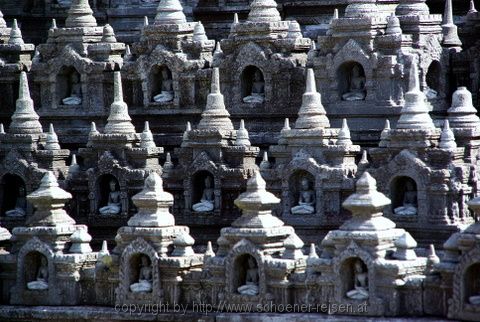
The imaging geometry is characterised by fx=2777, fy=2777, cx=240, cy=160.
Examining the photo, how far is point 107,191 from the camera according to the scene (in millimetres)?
67750

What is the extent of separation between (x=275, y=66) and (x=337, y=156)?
4.15 meters

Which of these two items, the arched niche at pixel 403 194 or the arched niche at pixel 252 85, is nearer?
the arched niche at pixel 403 194

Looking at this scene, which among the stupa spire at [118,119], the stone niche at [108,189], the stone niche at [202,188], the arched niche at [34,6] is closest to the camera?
the stone niche at [202,188]

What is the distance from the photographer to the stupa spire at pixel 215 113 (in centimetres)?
6600

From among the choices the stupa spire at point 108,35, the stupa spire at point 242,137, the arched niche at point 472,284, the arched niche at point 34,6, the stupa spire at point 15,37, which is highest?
the arched niche at point 34,6

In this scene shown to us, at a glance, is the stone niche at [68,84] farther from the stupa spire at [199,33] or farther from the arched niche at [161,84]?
the stupa spire at [199,33]

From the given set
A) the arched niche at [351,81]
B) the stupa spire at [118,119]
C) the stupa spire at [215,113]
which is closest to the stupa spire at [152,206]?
the stupa spire at [215,113]

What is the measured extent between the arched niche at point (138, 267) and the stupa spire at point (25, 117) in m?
7.93

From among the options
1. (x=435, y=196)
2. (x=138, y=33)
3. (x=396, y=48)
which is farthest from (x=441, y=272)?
(x=138, y=33)

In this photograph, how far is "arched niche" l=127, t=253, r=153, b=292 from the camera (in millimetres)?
61594

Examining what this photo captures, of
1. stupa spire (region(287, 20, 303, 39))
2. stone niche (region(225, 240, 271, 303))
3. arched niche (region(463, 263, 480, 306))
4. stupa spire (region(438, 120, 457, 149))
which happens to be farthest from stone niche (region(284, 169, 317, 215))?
arched niche (region(463, 263, 480, 306))

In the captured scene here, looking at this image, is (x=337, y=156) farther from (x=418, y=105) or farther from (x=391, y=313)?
(x=391, y=313)

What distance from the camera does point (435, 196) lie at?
62000 millimetres

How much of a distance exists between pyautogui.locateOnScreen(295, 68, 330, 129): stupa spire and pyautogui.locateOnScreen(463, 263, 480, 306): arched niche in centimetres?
844
